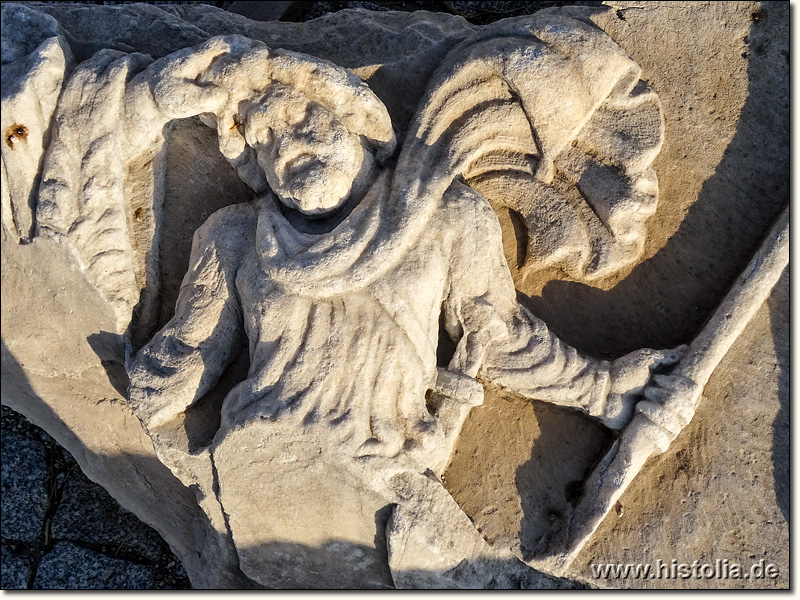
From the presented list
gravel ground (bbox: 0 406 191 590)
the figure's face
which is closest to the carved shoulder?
the figure's face

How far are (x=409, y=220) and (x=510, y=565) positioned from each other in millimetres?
1357

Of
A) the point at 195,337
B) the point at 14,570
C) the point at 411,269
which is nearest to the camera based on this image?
the point at 411,269

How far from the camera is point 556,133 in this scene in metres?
2.31

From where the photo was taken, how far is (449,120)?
91.0 inches

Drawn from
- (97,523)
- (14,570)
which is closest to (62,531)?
(97,523)

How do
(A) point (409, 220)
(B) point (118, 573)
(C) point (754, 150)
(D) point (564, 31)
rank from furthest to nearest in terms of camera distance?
1. (B) point (118, 573)
2. (C) point (754, 150)
3. (D) point (564, 31)
4. (A) point (409, 220)

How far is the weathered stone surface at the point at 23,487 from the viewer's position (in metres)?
3.22

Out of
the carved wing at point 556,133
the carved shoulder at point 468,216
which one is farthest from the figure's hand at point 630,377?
the carved shoulder at point 468,216

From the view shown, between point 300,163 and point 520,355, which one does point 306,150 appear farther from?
point 520,355

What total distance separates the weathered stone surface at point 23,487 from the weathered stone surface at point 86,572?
164 mm

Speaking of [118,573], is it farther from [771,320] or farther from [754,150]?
[754,150]

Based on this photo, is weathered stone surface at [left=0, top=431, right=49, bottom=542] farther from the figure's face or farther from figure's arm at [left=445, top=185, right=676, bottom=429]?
figure's arm at [left=445, top=185, right=676, bottom=429]

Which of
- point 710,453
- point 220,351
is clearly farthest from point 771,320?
point 220,351

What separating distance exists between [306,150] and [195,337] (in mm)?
782
